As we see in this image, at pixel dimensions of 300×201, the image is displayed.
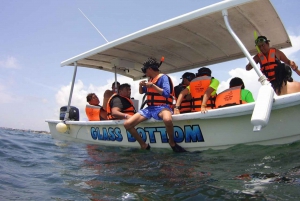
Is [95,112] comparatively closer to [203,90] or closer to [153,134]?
[153,134]

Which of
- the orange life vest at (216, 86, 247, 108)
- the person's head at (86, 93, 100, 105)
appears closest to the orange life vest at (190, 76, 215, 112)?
the orange life vest at (216, 86, 247, 108)

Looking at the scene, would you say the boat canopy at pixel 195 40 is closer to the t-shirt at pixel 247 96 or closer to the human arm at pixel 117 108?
the human arm at pixel 117 108

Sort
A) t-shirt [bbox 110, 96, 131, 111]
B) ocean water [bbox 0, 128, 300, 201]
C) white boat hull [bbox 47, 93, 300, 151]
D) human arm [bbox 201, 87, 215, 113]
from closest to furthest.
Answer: ocean water [bbox 0, 128, 300, 201] < white boat hull [bbox 47, 93, 300, 151] < human arm [bbox 201, 87, 215, 113] < t-shirt [bbox 110, 96, 131, 111]

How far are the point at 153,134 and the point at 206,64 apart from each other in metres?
2.85

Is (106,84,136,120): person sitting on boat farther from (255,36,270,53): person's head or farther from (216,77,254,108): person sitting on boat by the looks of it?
(255,36,270,53): person's head

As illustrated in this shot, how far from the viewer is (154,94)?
15.9 feet

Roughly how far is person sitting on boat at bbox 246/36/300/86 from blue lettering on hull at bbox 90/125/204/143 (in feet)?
5.17

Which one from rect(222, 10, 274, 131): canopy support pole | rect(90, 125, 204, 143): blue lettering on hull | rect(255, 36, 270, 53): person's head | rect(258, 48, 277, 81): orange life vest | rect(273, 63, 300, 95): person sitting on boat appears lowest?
rect(90, 125, 204, 143): blue lettering on hull

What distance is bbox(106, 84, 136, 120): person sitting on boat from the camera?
5.49 m

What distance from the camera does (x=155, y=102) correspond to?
15.9ft

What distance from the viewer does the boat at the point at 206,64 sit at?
3.52 m

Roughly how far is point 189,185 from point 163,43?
4109mm

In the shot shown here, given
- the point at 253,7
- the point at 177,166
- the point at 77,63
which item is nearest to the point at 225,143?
the point at 177,166

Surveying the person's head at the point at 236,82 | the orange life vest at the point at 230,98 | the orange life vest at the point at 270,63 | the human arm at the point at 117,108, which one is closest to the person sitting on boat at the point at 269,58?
the orange life vest at the point at 270,63
